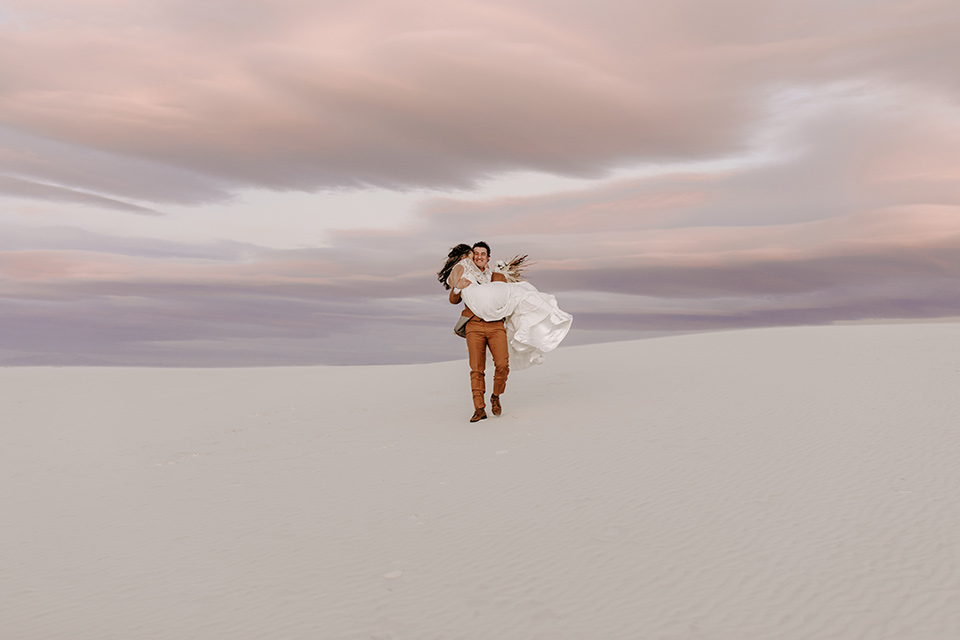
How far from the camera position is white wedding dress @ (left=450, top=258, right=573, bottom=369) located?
948 centimetres

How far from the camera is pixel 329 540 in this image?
535 cm

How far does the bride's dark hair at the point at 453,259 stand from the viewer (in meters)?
9.79

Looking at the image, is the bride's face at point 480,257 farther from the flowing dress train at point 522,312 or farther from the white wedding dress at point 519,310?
the flowing dress train at point 522,312

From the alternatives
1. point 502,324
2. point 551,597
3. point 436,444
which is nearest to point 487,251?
point 502,324

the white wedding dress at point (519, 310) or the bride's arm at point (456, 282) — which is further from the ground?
the bride's arm at point (456, 282)

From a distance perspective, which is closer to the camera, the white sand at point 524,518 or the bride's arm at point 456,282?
the white sand at point 524,518

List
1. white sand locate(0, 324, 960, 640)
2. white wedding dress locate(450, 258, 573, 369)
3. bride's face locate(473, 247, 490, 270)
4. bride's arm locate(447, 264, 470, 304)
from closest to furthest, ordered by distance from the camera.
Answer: white sand locate(0, 324, 960, 640)
white wedding dress locate(450, 258, 573, 369)
bride's arm locate(447, 264, 470, 304)
bride's face locate(473, 247, 490, 270)

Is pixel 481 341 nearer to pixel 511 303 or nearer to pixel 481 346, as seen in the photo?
pixel 481 346

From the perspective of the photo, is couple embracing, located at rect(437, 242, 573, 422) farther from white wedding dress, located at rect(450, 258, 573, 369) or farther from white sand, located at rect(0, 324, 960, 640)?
white sand, located at rect(0, 324, 960, 640)

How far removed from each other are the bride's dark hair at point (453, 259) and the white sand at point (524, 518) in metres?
2.21

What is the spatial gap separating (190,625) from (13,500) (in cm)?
496

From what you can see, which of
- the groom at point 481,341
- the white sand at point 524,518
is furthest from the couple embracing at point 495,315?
the white sand at point 524,518

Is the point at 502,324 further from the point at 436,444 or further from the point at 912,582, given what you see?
the point at 912,582

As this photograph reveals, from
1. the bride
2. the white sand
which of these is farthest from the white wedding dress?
the white sand
